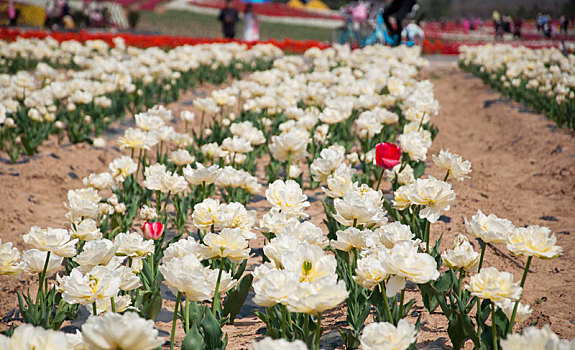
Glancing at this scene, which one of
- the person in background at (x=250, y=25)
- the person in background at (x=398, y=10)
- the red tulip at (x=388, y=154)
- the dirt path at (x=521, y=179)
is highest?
the person in background at (x=398, y=10)

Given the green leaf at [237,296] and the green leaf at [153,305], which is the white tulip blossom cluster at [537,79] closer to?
the green leaf at [237,296]

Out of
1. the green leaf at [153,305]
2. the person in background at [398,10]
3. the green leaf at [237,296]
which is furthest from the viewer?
the person in background at [398,10]

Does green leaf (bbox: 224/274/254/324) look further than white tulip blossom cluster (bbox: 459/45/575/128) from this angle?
No

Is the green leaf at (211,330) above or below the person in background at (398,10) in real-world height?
below

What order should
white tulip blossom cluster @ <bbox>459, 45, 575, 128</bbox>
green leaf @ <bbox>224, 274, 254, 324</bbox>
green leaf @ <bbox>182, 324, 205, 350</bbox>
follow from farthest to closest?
white tulip blossom cluster @ <bbox>459, 45, 575, 128</bbox>
green leaf @ <bbox>224, 274, 254, 324</bbox>
green leaf @ <bbox>182, 324, 205, 350</bbox>

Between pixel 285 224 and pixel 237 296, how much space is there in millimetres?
471

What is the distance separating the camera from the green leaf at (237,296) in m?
2.20

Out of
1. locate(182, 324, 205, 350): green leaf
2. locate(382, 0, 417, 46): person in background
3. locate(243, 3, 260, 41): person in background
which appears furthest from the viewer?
locate(243, 3, 260, 41): person in background

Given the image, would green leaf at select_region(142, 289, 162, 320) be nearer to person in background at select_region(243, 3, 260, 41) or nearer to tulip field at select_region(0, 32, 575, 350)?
tulip field at select_region(0, 32, 575, 350)

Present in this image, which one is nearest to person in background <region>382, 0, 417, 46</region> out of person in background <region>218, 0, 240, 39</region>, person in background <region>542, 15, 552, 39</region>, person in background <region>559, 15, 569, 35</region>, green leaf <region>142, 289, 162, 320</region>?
person in background <region>559, 15, 569, 35</region>

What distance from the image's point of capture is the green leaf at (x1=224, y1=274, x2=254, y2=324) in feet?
7.22

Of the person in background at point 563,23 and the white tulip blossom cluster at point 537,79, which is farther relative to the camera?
the person in background at point 563,23

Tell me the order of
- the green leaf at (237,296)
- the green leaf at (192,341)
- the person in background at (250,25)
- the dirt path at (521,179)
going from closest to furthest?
the green leaf at (192,341) → the green leaf at (237,296) → the dirt path at (521,179) → the person in background at (250,25)

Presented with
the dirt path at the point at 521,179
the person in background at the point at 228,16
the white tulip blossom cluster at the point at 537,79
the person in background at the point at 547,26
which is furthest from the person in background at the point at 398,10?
the person in background at the point at 547,26
